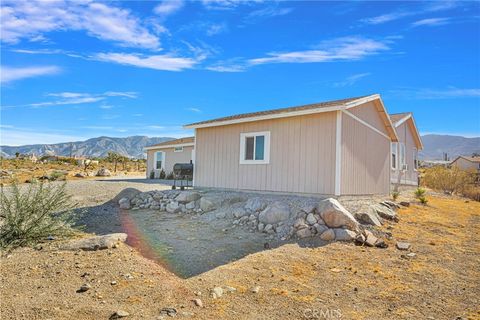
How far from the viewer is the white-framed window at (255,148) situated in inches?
416

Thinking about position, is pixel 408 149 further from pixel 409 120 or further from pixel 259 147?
pixel 259 147

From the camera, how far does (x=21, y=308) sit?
3.52m

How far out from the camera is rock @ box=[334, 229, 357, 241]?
22.5 ft

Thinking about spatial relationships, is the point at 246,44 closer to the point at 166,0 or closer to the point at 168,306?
the point at 166,0

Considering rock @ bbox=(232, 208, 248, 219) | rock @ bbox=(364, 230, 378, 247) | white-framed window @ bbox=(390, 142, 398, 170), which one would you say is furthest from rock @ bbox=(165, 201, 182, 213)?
white-framed window @ bbox=(390, 142, 398, 170)

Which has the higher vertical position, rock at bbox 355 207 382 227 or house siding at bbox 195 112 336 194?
house siding at bbox 195 112 336 194

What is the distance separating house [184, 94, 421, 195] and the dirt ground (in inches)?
134

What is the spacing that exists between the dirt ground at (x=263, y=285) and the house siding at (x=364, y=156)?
12.2ft

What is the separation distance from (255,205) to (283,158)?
216 centimetres

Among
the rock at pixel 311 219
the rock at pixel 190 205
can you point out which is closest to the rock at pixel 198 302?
the rock at pixel 311 219

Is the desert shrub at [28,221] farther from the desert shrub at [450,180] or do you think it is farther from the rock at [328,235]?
the desert shrub at [450,180]

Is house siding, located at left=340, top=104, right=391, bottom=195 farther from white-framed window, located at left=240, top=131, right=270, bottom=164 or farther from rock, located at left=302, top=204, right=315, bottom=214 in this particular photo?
white-framed window, located at left=240, top=131, right=270, bottom=164

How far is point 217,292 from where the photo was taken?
406 cm

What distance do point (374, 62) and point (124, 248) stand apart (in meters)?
11.3
